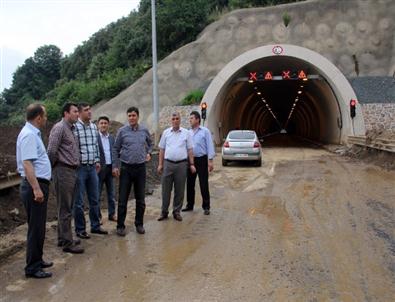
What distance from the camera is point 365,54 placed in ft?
124

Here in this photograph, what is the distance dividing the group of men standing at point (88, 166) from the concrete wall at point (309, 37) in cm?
2688

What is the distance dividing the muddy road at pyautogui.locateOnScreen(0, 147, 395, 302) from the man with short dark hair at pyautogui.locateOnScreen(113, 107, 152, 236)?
410 millimetres

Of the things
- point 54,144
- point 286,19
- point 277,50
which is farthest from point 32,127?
point 286,19

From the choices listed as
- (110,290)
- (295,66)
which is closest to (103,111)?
(295,66)

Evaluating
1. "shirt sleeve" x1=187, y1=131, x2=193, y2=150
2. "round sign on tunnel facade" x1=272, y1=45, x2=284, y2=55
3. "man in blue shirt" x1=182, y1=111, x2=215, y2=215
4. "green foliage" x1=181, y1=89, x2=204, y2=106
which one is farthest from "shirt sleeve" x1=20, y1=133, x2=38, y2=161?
"green foliage" x1=181, y1=89, x2=204, y2=106

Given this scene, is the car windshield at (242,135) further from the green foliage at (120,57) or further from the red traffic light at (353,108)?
the green foliage at (120,57)

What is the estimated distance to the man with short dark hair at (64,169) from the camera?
22.0 ft

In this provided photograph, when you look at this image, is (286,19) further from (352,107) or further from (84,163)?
(84,163)

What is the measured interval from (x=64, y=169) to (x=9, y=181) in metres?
3.46

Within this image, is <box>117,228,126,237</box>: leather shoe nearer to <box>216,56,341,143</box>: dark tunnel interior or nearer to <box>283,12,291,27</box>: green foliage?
<box>216,56,341,143</box>: dark tunnel interior

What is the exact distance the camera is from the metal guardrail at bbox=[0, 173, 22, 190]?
30.9 feet

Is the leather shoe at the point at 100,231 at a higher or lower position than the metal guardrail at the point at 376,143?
lower

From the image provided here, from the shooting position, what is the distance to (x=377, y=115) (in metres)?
29.7

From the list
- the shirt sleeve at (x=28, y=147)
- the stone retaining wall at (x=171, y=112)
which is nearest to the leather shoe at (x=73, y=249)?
the shirt sleeve at (x=28, y=147)
